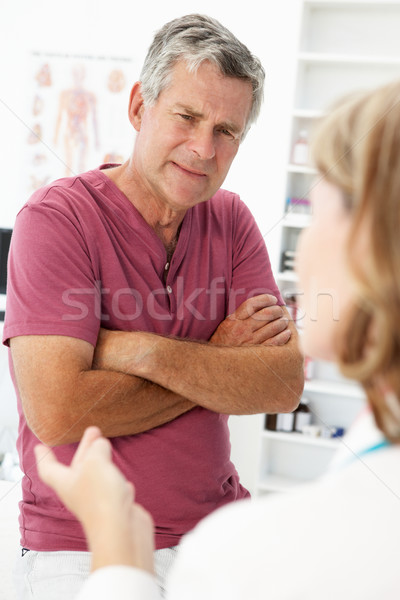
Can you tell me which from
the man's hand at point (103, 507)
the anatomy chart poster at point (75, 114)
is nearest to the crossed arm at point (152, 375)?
the man's hand at point (103, 507)

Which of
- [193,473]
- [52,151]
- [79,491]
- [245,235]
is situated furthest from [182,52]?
[52,151]

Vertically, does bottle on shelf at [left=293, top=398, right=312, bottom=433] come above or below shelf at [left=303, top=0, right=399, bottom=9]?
below

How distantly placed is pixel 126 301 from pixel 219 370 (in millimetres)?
167

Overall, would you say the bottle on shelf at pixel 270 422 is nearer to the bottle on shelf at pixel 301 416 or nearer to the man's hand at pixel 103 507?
the bottle on shelf at pixel 301 416

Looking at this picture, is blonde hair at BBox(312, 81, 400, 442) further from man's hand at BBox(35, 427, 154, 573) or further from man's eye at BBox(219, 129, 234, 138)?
man's eye at BBox(219, 129, 234, 138)

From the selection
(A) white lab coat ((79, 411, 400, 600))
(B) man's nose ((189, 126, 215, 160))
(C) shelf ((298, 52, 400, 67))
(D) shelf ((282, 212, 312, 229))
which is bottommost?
(D) shelf ((282, 212, 312, 229))

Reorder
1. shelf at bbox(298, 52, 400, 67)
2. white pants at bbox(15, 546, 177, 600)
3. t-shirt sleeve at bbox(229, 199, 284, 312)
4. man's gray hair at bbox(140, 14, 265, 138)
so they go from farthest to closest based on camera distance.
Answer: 1. shelf at bbox(298, 52, 400, 67)
2. t-shirt sleeve at bbox(229, 199, 284, 312)
3. man's gray hair at bbox(140, 14, 265, 138)
4. white pants at bbox(15, 546, 177, 600)

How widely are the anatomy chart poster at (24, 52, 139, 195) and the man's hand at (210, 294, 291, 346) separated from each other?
6.55 feet

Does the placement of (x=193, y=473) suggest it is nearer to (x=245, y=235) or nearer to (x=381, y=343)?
(x=245, y=235)

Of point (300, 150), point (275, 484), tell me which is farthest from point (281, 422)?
point (300, 150)

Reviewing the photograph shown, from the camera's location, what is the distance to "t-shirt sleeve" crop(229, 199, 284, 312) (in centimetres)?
111

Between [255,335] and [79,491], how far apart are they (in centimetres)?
60

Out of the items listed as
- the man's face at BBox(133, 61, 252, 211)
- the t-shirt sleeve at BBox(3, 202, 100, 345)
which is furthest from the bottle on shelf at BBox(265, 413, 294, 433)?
the t-shirt sleeve at BBox(3, 202, 100, 345)

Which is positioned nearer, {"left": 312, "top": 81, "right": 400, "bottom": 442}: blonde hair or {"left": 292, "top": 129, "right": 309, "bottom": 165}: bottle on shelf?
{"left": 312, "top": 81, "right": 400, "bottom": 442}: blonde hair
